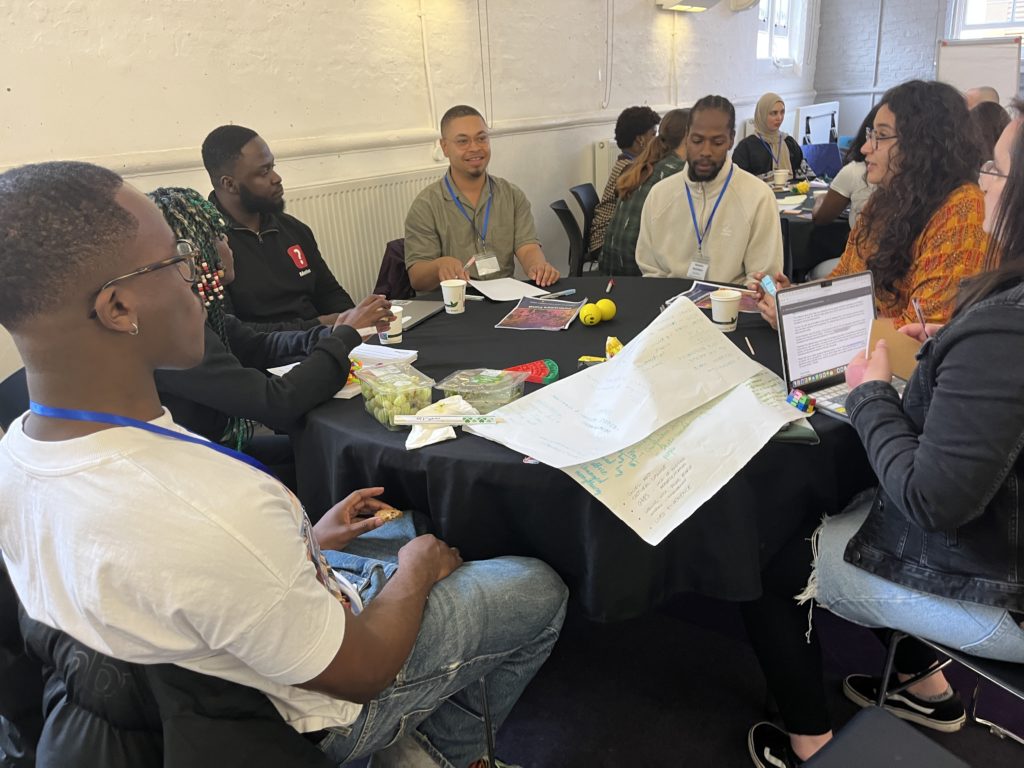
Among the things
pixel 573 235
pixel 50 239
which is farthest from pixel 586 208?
pixel 50 239

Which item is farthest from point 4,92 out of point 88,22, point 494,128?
point 494,128

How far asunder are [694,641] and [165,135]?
287 centimetres

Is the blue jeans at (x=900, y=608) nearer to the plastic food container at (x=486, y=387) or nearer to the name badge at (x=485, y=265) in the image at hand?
the plastic food container at (x=486, y=387)

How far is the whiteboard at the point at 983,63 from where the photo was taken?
6691mm

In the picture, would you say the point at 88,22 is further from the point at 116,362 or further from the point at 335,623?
the point at 335,623

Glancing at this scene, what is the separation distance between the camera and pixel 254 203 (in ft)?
8.18

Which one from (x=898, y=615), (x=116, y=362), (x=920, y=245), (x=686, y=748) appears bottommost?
(x=686, y=748)

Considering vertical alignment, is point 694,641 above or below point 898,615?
below

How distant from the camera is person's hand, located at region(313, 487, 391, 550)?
4.27 feet

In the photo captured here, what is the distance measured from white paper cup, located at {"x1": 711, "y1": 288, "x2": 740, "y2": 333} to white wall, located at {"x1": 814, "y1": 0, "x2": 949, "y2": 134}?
27.8 ft

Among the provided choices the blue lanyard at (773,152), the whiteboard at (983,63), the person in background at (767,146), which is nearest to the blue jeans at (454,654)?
the person in background at (767,146)

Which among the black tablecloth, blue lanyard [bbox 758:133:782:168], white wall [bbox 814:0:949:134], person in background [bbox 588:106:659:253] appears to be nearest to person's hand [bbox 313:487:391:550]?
the black tablecloth

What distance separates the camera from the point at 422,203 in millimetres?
3010

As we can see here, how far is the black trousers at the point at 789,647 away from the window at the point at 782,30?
27.2ft
